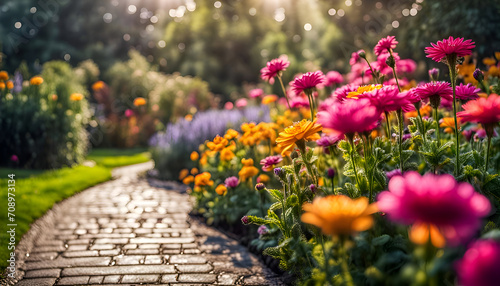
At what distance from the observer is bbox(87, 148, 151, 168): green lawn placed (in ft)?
27.9

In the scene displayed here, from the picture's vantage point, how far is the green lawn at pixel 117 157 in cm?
852

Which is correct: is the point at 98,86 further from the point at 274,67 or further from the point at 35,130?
the point at 274,67

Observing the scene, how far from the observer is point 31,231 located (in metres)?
3.49

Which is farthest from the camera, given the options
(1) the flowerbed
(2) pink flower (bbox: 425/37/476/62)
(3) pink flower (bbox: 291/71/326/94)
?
(3) pink flower (bbox: 291/71/326/94)

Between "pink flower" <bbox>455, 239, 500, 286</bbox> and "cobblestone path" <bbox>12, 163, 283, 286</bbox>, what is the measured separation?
192 centimetres

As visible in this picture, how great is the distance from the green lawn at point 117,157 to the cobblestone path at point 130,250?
373 cm

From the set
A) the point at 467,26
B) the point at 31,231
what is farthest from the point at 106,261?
the point at 467,26

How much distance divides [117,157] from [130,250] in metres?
6.87

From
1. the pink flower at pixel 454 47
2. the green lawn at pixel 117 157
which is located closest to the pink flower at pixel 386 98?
the pink flower at pixel 454 47

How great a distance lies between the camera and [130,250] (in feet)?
10.3

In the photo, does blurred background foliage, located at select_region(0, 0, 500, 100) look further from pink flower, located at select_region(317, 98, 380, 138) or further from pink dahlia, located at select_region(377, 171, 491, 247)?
pink dahlia, located at select_region(377, 171, 491, 247)

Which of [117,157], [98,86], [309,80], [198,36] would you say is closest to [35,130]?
[117,157]

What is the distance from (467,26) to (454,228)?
4555 millimetres

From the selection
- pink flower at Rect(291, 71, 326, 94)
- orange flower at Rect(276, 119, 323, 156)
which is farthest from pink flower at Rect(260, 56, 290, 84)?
orange flower at Rect(276, 119, 323, 156)
